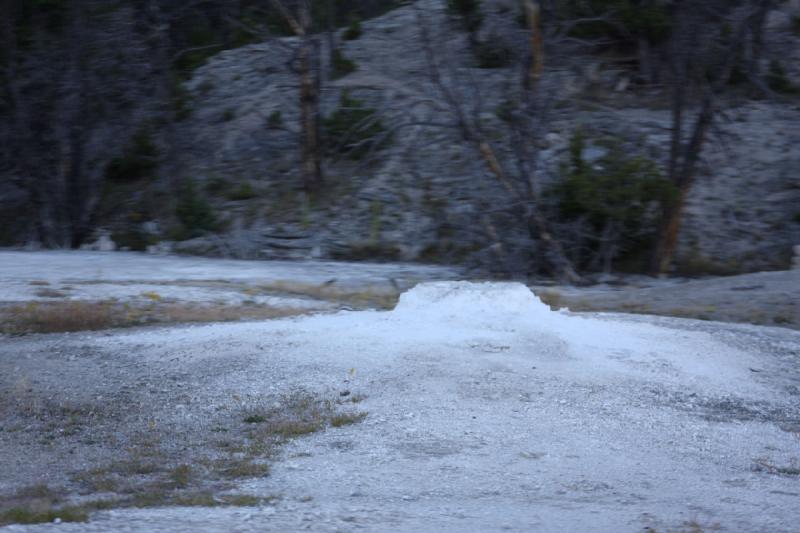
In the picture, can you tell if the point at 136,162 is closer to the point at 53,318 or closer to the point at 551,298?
the point at 53,318

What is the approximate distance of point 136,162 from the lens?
24047mm

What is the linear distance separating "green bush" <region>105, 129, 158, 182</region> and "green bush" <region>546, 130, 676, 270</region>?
10799 millimetres

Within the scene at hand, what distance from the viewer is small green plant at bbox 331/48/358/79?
1027 inches

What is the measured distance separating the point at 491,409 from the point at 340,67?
1925 centimetres

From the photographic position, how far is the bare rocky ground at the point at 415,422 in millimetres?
5816

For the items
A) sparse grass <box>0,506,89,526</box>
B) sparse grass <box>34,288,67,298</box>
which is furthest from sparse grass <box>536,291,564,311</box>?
sparse grass <box>0,506,89,526</box>

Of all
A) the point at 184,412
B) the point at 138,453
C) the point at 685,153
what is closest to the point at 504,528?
the point at 138,453

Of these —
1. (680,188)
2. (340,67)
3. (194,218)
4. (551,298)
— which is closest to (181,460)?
(551,298)

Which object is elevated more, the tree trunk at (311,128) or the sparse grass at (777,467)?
the sparse grass at (777,467)

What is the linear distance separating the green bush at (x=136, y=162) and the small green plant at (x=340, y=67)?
507 cm

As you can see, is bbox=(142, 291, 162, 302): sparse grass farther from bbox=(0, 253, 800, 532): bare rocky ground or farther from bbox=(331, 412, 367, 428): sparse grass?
bbox=(331, 412, 367, 428): sparse grass

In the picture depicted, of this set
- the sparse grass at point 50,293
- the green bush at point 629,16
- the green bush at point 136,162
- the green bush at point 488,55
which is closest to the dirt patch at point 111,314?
the sparse grass at point 50,293

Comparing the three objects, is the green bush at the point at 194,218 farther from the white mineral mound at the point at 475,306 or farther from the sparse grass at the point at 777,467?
the sparse grass at the point at 777,467

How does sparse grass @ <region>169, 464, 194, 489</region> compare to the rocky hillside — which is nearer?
sparse grass @ <region>169, 464, 194, 489</region>
